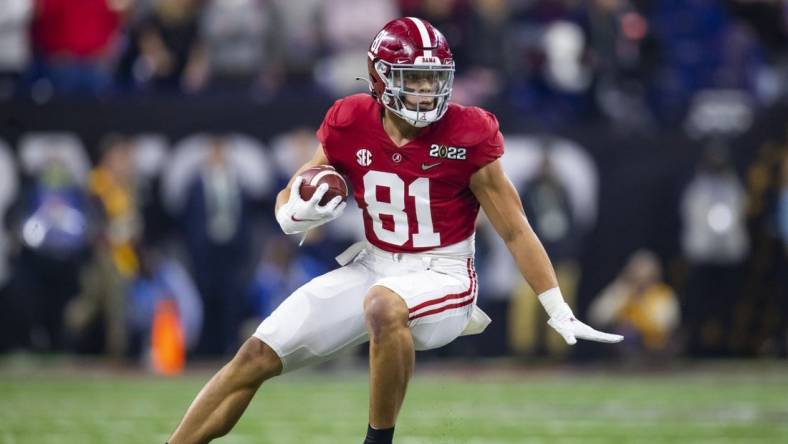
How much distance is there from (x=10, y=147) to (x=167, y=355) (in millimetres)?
1951

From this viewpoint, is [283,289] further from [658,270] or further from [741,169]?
[741,169]

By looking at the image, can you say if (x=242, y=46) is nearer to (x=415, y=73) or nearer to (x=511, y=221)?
(x=415, y=73)

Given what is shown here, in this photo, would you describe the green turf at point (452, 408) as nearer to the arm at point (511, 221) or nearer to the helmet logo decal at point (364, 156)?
the arm at point (511, 221)

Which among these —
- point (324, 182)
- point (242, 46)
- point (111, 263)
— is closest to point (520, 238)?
point (324, 182)

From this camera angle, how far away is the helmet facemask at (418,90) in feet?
16.5

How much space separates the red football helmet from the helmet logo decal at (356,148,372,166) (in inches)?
7.0

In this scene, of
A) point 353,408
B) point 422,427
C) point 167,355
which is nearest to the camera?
point 422,427

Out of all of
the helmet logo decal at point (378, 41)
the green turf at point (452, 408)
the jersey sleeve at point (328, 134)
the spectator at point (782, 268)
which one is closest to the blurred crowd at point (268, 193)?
the spectator at point (782, 268)

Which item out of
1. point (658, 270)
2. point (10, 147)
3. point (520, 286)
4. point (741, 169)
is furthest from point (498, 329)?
point (10, 147)

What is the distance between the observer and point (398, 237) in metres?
5.18

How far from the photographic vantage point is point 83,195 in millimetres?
10680

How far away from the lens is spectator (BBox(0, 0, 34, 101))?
10945 mm

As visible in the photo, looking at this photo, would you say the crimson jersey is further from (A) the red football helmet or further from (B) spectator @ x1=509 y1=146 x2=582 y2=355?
(B) spectator @ x1=509 y1=146 x2=582 y2=355

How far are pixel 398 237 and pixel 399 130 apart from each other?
38 cm
